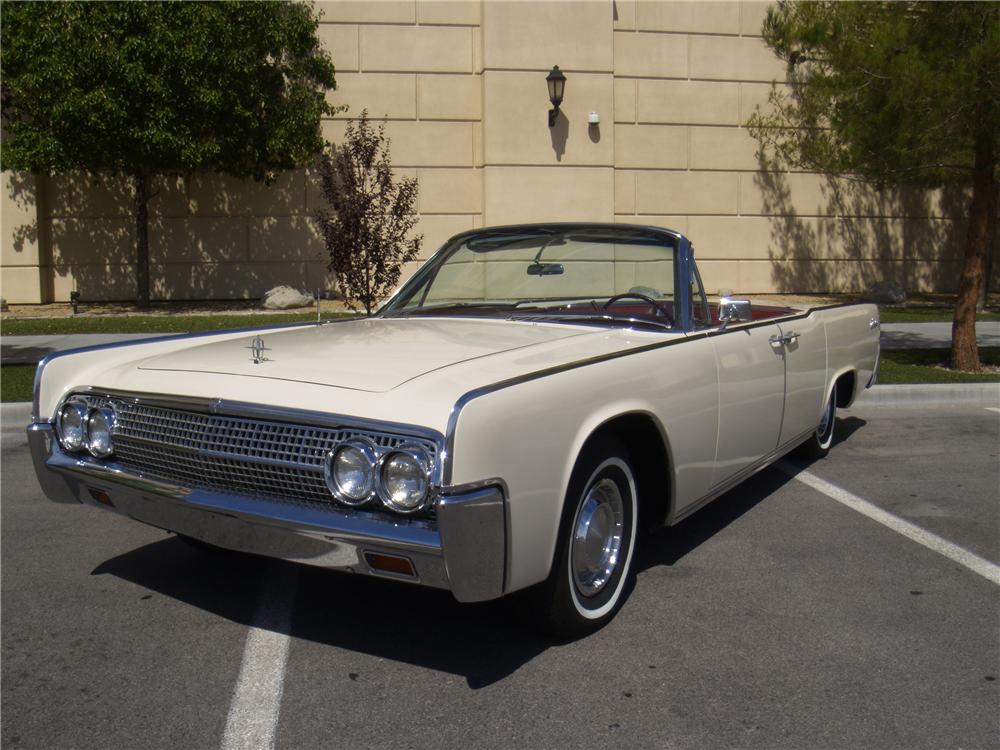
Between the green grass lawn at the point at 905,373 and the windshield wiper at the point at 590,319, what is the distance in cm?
559

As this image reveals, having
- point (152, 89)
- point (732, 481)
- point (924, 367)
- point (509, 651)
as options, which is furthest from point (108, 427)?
point (152, 89)

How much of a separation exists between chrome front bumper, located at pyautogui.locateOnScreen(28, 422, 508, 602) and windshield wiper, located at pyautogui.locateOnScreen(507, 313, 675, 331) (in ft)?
5.36

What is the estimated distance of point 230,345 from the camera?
162 inches

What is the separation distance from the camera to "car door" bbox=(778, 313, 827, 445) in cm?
509

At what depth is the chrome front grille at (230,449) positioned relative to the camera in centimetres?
305

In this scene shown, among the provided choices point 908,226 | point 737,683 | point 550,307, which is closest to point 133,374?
point 550,307

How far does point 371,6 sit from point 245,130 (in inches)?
131

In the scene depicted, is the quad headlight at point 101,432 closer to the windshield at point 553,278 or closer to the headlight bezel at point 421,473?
the headlight bezel at point 421,473

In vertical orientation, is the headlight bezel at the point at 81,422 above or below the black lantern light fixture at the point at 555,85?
below

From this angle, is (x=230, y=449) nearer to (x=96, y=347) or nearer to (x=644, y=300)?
(x=96, y=347)

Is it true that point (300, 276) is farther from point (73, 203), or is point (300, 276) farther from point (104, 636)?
point (104, 636)

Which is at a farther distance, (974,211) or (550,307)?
(974,211)

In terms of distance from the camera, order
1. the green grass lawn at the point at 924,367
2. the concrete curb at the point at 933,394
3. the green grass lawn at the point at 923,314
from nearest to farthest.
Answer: the concrete curb at the point at 933,394 < the green grass lawn at the point at 924,367 < the green grass lawn at the point at 923,314

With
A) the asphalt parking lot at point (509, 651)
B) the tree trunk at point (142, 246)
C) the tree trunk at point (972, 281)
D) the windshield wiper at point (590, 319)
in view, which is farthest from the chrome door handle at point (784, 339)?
the tree trunk at point (142, 246)
